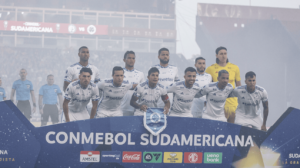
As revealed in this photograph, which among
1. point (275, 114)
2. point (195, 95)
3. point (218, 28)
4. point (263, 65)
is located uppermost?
point (218, 28)

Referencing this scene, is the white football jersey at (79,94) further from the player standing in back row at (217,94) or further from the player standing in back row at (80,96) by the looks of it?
the player standing in back row at (217,94)

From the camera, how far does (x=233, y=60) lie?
2294cm

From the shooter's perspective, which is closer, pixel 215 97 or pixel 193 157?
pixel 193 157

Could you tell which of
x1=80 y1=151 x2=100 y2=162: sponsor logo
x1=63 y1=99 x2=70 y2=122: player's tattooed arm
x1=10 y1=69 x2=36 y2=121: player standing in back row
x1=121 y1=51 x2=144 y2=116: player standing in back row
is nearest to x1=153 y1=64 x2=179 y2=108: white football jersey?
x1=121 y1=51 x2=144 y2=116: player standing in back row

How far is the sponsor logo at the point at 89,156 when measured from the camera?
9.90 feet

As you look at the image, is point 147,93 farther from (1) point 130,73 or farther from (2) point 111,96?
(1) point 130,73

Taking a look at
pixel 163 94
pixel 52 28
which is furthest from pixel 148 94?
pixel 52 28

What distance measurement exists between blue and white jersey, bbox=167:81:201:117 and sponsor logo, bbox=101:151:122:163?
1.59 m

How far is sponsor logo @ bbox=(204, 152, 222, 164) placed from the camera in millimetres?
3199

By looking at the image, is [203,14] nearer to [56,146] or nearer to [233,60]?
[233,60]

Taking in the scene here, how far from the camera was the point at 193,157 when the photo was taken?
3.19 m

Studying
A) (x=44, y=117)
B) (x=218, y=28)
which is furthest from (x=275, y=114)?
(x=44, y=117)

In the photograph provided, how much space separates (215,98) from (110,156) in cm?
217

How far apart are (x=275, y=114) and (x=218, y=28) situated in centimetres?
1011
